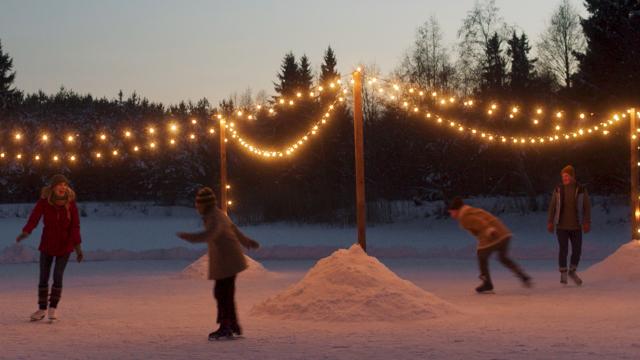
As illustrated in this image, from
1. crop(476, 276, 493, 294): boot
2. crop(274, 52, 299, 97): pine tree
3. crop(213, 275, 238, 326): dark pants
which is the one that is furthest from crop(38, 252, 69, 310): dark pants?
crop(274, 52, 299, 97): pine tree

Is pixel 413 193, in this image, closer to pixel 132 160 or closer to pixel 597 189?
pixel 597 189

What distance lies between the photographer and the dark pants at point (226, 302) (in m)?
9.57

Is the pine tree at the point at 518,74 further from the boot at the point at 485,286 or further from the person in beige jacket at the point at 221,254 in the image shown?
the person in beige jacket at the point at 221,254

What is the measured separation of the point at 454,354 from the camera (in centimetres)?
830

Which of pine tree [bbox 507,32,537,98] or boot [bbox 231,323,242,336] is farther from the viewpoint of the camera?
pine tree [bbox 507,32,537,98]

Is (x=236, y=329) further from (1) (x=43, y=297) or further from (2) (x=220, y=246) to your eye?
(1) (x=43, y=297)

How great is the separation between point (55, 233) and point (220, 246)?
256 cm

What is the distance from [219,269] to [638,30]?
85.6 ft

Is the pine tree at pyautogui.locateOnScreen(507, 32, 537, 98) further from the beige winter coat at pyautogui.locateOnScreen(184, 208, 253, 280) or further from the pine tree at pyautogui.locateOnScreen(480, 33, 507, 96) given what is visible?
the beige winter coat at pyautogui.locateOnScreen(184, 208, 253, 280)

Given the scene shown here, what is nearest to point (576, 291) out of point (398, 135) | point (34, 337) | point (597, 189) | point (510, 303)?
point (510, 303)

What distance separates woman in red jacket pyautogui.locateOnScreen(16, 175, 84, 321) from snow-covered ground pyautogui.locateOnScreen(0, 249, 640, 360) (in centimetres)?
41

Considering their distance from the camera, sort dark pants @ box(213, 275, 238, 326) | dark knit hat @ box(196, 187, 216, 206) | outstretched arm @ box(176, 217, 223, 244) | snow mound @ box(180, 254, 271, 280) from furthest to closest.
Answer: snow mound @ box(180, 254, 271, 280) < dark knit hat @ box(196, 187, 216, 206) < outstretched arm @ box(176, 217, 223, 244) < dark pants @ box(213, 275, 238, 326)

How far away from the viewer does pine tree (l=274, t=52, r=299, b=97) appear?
6225 cm

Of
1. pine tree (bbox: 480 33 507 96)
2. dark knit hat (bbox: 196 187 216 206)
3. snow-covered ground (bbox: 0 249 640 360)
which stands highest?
pine tree (bbox: 480 33 507 96)
